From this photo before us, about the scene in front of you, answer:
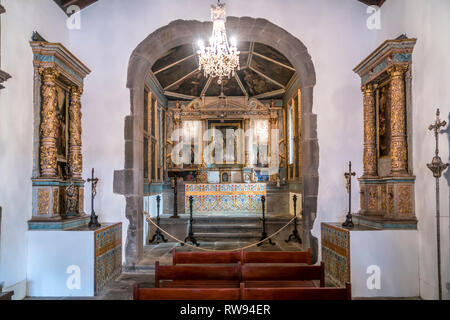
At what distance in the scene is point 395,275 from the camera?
187 inches

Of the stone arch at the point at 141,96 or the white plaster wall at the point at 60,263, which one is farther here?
the stone arch at the point at 141,96

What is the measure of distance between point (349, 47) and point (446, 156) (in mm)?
2867

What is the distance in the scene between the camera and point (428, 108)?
4551 mm

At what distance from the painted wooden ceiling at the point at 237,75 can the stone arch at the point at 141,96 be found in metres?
2.63

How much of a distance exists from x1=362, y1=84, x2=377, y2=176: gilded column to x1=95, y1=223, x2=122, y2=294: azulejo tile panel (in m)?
4.38

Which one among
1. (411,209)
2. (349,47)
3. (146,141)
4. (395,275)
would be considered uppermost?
(349,47)

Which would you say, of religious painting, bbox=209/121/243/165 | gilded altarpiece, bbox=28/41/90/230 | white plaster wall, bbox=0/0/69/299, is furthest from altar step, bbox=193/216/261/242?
white plaster wall, bbox=0/0/69/299

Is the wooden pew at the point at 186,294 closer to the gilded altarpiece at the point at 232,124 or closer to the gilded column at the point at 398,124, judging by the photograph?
the gilded column at the point at 398,124

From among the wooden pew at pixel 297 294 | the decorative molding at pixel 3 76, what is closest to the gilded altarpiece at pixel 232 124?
the decorative molding at pixel 3 76

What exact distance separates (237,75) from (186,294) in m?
9.84

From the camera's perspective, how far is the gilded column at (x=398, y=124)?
193 inches
